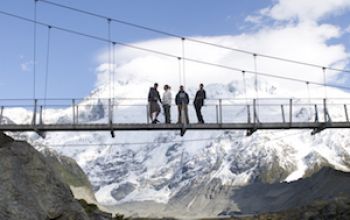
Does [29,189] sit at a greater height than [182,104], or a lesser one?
lesser

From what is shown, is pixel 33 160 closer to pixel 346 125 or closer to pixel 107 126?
pixel 107 126

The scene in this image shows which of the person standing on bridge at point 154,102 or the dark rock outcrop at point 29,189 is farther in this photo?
the person standing on bridge at point 154,102

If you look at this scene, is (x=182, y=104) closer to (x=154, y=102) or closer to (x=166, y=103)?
(x=166, y=103)

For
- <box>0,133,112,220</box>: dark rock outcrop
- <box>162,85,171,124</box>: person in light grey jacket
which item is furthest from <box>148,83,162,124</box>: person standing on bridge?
<box>0,133,112,220</box>: dark rock outcrop

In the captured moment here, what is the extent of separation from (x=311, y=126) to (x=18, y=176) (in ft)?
69.9

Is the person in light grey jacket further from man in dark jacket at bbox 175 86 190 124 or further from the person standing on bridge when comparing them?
man in dark jacket at bbox 175 86 190 124

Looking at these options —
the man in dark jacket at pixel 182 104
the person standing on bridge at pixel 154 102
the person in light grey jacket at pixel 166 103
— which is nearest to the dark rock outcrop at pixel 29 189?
the person standing on bridge at pixel 154 102

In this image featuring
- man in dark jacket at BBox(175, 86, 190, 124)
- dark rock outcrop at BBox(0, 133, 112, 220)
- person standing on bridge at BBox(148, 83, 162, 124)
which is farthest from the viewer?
man in dark jacket at BBox(175, 86, 190, 124)

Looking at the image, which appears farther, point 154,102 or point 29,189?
point 154,102

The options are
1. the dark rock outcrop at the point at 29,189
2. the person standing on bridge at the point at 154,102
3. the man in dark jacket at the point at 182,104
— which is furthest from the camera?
the man in dark jacket at the point at 182,104

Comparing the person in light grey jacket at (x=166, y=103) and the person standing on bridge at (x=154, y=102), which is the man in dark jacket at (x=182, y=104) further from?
the person standing on bridge at (x=154, y=102)

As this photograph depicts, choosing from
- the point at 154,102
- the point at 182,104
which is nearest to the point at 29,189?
the point at 154,102

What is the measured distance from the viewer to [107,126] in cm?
3362

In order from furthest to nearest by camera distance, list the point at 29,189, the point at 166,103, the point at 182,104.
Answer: the point at 182,104 < the point at 166,103 < the point at 29,189
